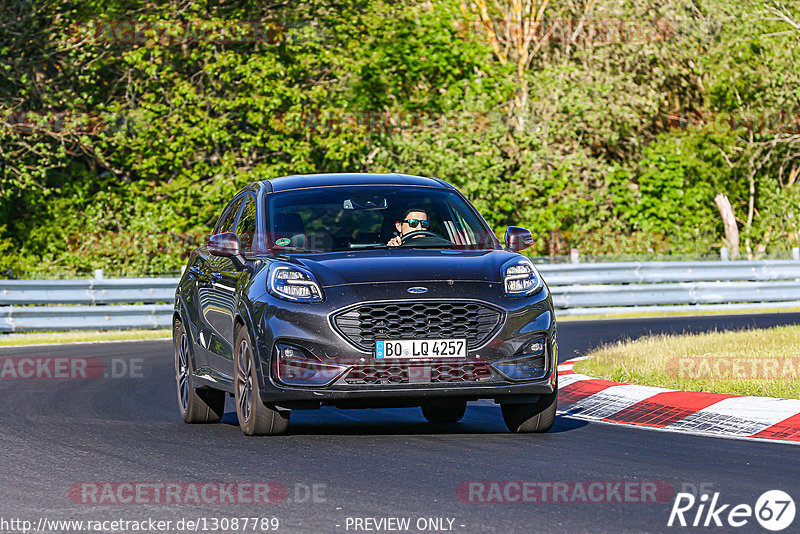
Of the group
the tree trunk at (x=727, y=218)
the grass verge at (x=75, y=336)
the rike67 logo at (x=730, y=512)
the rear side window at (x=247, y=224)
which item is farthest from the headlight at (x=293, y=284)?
the tree trunk at (x=727, y=218)

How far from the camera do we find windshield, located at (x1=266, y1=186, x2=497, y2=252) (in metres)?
9.74

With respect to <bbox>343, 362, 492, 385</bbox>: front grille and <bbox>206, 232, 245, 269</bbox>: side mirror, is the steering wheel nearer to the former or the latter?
<bbox>206, 232, 245, 269</bbox>: side mirror

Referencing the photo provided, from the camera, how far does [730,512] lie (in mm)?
6238

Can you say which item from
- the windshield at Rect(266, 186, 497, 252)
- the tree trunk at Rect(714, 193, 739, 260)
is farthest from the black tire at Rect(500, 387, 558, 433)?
the tree trunk at Rect(714, 193, 739, 260)

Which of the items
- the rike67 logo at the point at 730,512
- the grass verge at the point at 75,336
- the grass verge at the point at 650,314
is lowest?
the grass verge at the point at 650,314

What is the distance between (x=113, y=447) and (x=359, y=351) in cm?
173

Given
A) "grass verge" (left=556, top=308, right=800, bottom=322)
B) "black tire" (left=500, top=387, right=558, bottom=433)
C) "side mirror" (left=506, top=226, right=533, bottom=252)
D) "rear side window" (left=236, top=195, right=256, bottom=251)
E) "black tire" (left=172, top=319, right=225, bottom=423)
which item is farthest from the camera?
"grass verge" (left=556, top=308, right=800, bottom=322)

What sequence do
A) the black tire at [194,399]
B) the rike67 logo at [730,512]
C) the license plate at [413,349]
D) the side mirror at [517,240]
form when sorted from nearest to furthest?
the rike67 logo at [730,512] < the license plate at [413,349] < the side mirror at [517,240] < the black tire at [194,399]

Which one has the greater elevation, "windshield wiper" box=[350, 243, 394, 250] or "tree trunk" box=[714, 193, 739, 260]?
"windshield wiper" box=[350, 243, 394, 250]

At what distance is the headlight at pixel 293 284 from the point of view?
28.8 feet

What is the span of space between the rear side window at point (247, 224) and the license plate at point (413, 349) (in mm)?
1789

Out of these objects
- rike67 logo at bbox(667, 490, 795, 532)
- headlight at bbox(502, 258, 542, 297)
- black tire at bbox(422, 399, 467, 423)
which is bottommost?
black tire at bbox(422, 399, 467, 423)

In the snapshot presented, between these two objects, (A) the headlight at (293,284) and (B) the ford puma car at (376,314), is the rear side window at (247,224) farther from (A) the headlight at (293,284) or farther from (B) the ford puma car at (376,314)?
(A) the headlight at (293,284)

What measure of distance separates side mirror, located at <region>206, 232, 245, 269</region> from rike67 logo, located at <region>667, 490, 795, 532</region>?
4.20 m
